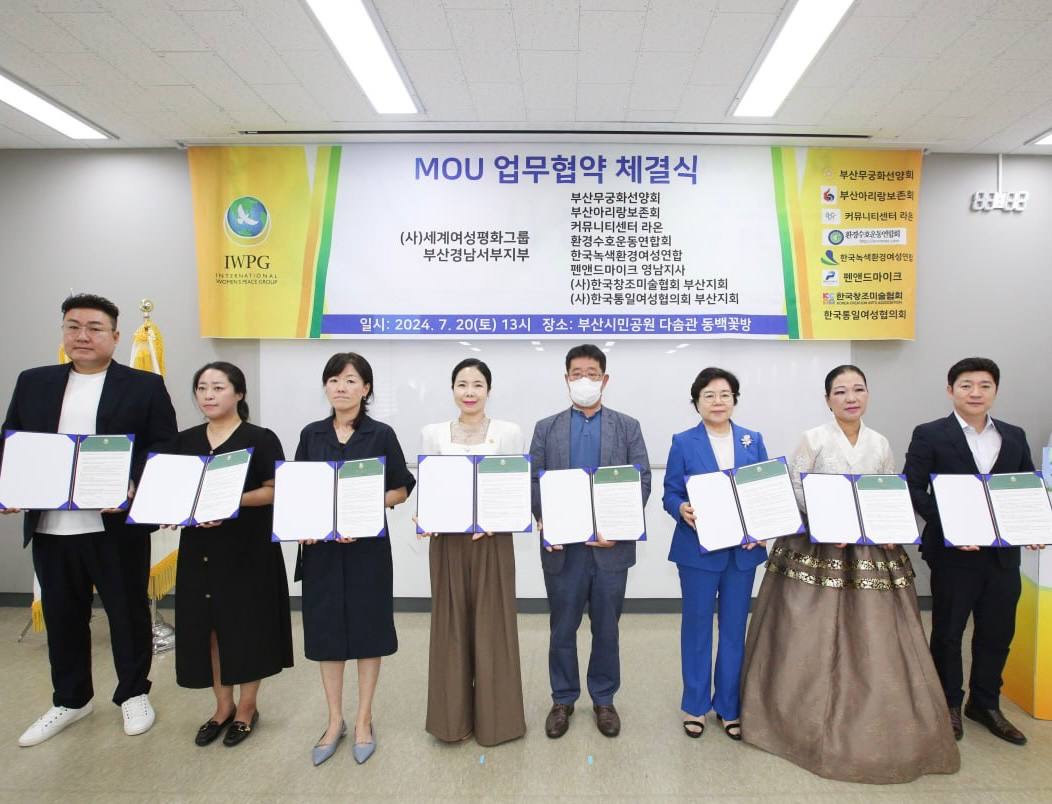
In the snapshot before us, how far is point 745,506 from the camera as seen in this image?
232 cm

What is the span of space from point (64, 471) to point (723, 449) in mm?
2840

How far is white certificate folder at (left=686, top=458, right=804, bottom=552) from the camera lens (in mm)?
2279

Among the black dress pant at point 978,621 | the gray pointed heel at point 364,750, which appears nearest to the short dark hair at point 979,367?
the black dress pant at point 978,621

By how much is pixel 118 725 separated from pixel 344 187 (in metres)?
3.44

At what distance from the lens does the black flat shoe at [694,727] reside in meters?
2.56

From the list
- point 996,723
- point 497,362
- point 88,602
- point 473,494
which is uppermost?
point 497,362

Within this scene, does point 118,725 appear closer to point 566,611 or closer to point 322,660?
point 322,660

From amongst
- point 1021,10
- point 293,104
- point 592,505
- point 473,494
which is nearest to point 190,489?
point 473,494

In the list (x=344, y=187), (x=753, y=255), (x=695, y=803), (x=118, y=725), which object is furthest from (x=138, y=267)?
(x=695, y=803)

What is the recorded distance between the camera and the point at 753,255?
4.01 m

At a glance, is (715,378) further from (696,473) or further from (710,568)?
(710,568)

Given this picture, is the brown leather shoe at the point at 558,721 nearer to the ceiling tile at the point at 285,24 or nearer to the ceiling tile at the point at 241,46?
the ceiling tile at the point at 285,24

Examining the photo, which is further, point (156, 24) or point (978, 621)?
point (156, 24)

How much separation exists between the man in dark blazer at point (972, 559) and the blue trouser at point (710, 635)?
3.00ft
